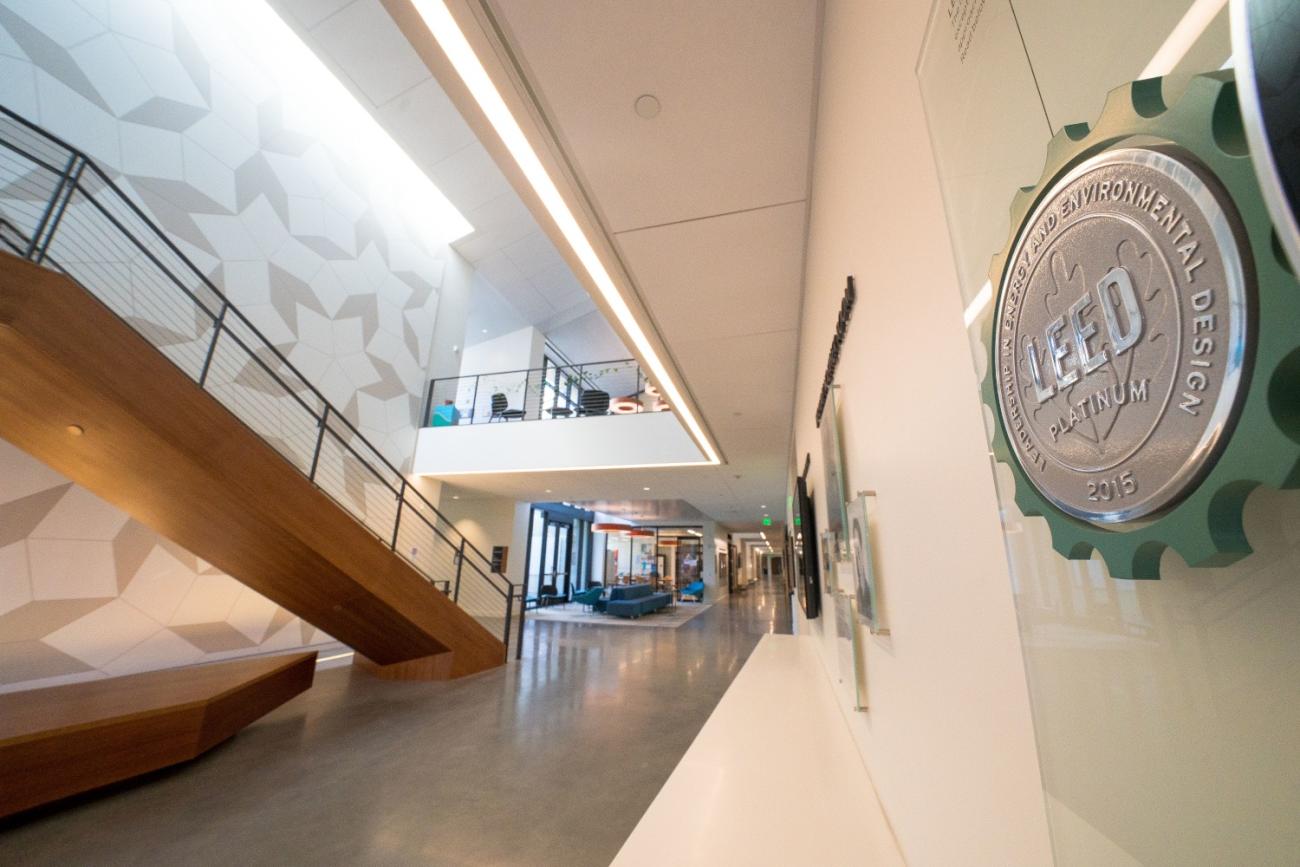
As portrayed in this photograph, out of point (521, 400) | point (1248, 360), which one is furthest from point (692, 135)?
point (521, 400)

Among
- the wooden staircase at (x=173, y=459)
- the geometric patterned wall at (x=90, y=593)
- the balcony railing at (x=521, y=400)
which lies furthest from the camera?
the balcony railing at (x=521, y=400)

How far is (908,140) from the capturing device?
0.99 metres

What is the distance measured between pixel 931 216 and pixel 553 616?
13582 mm

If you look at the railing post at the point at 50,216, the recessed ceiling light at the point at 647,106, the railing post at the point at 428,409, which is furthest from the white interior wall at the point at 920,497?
the railing post at the point at 428,409

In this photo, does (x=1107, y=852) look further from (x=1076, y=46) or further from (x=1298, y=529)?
(x=1076, y=46)

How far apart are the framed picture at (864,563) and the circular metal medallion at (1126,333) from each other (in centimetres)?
101

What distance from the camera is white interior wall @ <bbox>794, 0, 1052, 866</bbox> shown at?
72 centimetres

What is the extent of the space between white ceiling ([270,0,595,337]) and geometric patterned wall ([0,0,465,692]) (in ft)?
3.13

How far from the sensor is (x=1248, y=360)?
0.79 ft

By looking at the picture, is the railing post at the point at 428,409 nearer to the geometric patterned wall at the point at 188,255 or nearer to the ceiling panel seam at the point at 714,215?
the geometric patterned wall at the point at 188,255

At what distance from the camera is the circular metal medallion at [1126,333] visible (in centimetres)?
27

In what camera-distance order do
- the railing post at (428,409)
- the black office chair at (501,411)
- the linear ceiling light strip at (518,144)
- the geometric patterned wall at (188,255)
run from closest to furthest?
1. the linear ceiling light strip at (518,144)
2. the geometric patterned wall at (188,255)
3. the black office chair at (501,411)
4. the railing post at (428,409)

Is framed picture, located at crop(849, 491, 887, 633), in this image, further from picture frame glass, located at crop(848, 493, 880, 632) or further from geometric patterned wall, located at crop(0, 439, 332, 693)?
geometric patterned wall, located at crop(0, 439, 332, 693)

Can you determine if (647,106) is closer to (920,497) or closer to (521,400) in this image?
(920,497)
